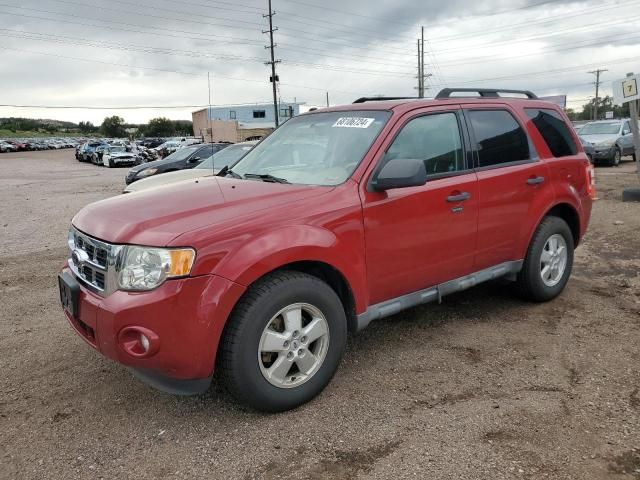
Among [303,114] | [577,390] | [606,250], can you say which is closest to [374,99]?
[303,114]

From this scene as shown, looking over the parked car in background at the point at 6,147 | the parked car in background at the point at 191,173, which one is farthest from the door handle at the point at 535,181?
the parked car in background at the point at 6,147

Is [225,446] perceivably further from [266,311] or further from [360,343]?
[360,343]

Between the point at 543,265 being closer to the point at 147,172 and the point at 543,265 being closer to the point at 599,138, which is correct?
the point at 147,172

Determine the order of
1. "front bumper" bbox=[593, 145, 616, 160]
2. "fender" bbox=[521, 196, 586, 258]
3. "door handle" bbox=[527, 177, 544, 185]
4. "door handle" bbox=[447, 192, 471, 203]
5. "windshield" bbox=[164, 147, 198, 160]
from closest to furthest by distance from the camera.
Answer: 1. "door handle" bbox=[447, 192, 471, 203]
2. "door handle" bbox=[527, 177, 544, 185]
3. "fender" bbox=[521, 196, 586, 258]
4. "windshield" bbox=[164, 147, 198, 160]
5. "front bumper" bbox=[593, 145, 616, 160]

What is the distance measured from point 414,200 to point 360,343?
4.12ft

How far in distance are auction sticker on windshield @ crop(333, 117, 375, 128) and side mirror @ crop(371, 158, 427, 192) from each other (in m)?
0.53

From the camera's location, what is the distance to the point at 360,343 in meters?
4.15

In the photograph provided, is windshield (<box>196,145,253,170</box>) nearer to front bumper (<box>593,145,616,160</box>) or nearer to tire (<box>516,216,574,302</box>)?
tire (<box>516,216,574,302</box>)

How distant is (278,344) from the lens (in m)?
3.00

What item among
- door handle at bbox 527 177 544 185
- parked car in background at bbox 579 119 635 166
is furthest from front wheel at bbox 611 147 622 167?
door handle at bbox 527 177 544 185

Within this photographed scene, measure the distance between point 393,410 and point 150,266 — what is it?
5.34ft

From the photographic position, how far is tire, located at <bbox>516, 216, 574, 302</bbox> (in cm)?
459

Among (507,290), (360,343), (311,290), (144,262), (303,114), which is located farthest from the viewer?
(507,290)

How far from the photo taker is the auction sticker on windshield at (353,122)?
12.3ft
